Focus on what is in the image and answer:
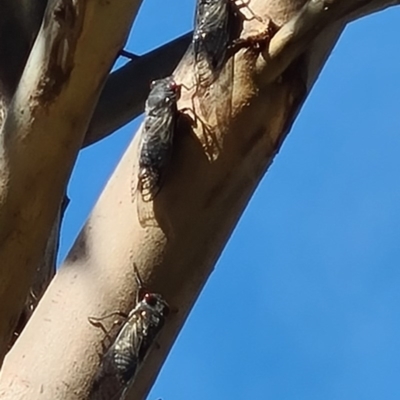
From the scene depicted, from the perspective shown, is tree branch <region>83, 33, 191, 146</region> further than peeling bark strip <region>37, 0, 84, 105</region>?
Yes

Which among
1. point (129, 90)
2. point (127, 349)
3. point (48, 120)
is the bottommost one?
point (127, 349)

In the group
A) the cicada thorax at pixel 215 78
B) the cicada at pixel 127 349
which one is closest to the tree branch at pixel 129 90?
the cicada thorax at pixel 215 78

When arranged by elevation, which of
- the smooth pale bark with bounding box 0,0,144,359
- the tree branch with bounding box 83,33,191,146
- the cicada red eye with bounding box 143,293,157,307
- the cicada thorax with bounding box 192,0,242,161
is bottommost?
the cicada red eye with bounding box 143,293,157,307

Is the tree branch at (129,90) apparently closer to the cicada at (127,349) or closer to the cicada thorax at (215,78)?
the cicada thorax at (215,78)

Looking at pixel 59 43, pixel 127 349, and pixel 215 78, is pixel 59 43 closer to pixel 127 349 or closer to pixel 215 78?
pixel 215 78

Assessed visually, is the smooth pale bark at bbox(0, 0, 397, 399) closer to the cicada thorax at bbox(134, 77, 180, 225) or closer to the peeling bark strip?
the cicada thorax at bbox(134, 77, 180, 225)

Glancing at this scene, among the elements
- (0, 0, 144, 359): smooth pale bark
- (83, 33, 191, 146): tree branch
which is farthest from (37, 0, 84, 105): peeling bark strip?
(83, 33, 191, 146): tree branch

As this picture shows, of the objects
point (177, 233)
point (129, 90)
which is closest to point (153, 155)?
point (177, 233)
